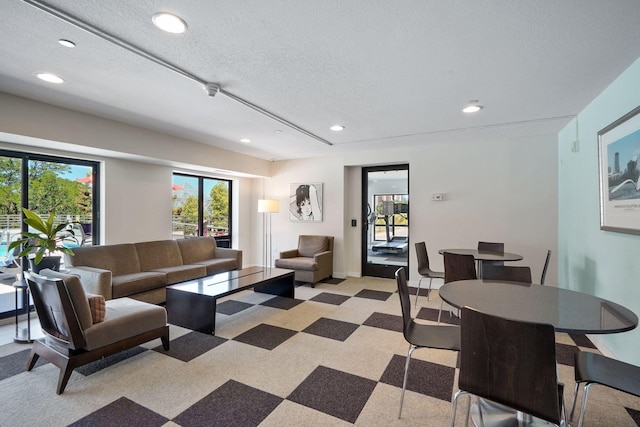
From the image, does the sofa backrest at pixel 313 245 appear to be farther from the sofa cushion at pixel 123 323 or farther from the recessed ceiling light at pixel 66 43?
the recessed ceiling light at pixel 66 43

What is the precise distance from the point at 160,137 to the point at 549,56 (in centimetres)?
458

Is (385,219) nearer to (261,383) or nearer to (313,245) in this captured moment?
(313,245)

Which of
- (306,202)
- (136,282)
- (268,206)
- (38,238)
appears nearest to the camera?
(38,238)

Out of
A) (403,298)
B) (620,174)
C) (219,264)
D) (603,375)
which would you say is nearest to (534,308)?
(603,375)

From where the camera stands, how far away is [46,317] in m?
2.41

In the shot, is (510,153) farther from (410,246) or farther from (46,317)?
(46,317)

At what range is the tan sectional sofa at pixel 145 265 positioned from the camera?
139 inches

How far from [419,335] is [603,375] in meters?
0.93

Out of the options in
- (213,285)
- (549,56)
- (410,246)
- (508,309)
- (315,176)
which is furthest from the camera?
(315,176)

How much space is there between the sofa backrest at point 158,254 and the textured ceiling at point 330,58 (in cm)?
186

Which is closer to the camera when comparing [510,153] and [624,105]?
[624,105]

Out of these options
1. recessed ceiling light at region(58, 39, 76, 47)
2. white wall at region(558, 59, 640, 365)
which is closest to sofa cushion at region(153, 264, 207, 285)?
recessed ceiling light at region(58, 39, 76, 47)

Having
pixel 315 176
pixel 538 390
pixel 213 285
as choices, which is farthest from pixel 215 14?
pixel 315 176

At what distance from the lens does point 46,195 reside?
389cm
